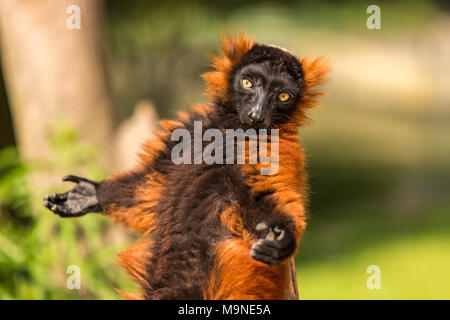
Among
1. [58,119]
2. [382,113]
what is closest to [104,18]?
[58,119]

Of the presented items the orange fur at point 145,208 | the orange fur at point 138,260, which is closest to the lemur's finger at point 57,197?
the orange fur at point 145,208

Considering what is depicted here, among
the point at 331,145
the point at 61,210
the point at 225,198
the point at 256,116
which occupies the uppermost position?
the point at 256,116

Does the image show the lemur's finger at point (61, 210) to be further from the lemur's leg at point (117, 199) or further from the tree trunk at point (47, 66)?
the tree trunk at point (47, 66)

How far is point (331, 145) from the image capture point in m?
10.1

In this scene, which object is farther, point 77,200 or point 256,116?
point 77,200

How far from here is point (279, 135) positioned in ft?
7.17

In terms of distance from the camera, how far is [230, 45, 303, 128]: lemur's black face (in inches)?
86.5

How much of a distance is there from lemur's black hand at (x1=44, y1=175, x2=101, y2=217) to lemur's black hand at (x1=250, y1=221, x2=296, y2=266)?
3.26ft

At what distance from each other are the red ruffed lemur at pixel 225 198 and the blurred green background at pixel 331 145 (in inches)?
65.7

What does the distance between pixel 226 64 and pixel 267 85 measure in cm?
25

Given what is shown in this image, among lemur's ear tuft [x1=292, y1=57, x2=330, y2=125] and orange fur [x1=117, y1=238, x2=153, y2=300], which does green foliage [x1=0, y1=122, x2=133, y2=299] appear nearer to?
orange fur [x1=117, y1=238, x2=153, y2=300]

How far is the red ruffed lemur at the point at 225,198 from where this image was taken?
1.92 m

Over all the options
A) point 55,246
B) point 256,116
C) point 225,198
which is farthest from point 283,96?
point 55,246

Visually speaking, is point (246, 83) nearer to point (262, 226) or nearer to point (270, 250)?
point (262, 226)
